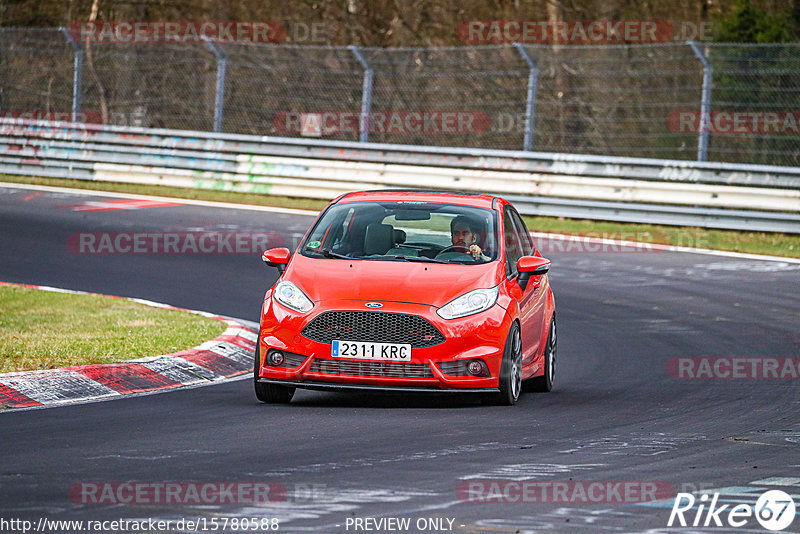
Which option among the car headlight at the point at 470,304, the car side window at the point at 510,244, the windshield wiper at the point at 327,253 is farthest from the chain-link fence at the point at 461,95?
the car headlight at the point at 470,304

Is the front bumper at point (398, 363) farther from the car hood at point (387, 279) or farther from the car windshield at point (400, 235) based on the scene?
the car windshield at point (400, 235)

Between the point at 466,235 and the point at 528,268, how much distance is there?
517mm

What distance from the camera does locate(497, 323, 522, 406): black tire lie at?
9.07 m

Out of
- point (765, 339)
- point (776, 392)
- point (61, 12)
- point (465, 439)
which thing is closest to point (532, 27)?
point (61, 12)

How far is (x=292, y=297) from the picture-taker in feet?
30.0

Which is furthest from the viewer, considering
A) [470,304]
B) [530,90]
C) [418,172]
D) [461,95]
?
[461,95]

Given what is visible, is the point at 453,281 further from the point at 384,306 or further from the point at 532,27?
the point at 532,27

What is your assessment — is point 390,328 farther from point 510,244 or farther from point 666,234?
point 666,234

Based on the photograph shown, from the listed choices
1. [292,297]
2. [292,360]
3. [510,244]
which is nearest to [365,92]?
[510,244]

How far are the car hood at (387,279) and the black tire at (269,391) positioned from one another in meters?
0.57

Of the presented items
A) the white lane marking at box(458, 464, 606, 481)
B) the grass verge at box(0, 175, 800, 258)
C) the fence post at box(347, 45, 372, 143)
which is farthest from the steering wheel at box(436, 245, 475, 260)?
the fence post at box(347, 45, 372, 143)

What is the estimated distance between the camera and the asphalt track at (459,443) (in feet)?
18.7

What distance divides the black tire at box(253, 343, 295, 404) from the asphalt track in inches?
4.1

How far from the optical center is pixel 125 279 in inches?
623
